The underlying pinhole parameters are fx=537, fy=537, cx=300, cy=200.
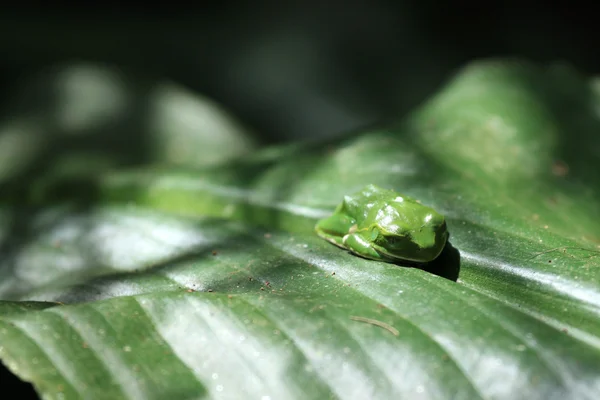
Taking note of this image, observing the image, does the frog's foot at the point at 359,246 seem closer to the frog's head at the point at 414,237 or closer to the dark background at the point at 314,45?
the frog's head at the point at 414,237

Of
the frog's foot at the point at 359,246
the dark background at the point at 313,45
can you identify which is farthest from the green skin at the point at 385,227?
the dark background at the point at 313,45

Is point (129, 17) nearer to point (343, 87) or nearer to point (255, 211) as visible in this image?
point (343, 87)

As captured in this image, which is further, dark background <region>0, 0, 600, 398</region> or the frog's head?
dark background <region>0, 0, 600, 398</region>

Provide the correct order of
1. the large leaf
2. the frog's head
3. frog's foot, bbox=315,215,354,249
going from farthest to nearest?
frog's foot, bbox=315,215,354,249
the frog's head
the large leaf

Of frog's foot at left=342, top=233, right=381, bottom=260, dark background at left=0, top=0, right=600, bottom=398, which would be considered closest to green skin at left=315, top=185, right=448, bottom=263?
frog's foot at left=342, top=233, right=381, bottom=260

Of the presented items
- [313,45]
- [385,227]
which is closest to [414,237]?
[385,227]

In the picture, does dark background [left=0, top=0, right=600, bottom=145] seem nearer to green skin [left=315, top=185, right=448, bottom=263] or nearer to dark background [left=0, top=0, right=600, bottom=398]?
dark background [left=0, top=0, right=600, bottom=398]

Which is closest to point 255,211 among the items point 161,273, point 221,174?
point 221,174

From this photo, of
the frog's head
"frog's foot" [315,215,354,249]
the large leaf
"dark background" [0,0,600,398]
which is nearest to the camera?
the large leaf
